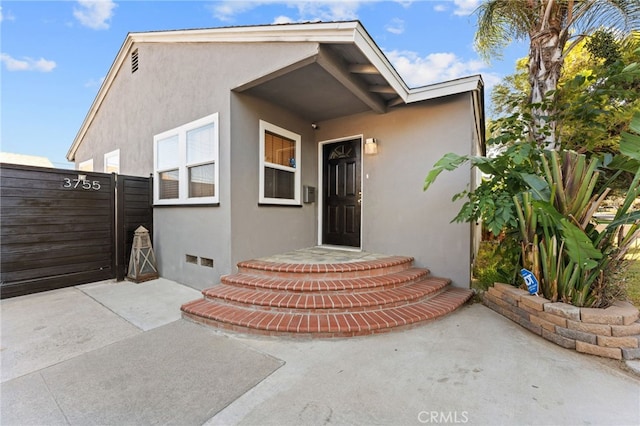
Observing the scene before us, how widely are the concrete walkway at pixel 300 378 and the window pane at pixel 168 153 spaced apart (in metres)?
3.17

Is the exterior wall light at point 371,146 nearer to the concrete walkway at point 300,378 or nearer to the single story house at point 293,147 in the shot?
the single story house at point 293,147

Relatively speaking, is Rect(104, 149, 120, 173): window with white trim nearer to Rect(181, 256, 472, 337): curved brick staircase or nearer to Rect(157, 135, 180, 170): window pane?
Rect(157, 135, 180, 170): window pane

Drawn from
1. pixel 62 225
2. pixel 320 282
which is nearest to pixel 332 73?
pixel 320 282

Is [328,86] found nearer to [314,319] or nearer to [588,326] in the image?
[314,319]

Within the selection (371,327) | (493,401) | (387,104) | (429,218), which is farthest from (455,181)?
(493,401)

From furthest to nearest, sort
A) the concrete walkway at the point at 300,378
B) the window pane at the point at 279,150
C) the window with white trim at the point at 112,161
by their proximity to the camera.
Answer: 1. the window with white trim at the point at 112,161
2. the window pane at the point at 279,150
3. the concrete walkway at the point at 300,378

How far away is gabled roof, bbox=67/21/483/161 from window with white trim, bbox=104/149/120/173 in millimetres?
3575

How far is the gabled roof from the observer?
314 cm

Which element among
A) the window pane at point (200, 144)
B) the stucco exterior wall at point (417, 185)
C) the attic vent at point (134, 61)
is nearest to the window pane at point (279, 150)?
the window pane at point (200, 144)

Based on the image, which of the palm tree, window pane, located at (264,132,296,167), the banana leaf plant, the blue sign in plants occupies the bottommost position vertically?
the blue sign in plants

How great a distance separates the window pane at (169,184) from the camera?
5.16 m

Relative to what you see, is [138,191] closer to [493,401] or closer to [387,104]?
[387,104]

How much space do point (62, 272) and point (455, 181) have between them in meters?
6.89

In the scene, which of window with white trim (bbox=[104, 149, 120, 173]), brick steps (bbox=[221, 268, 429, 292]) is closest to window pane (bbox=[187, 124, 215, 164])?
brick steps (bbox=[221, 268, 429, 292])
